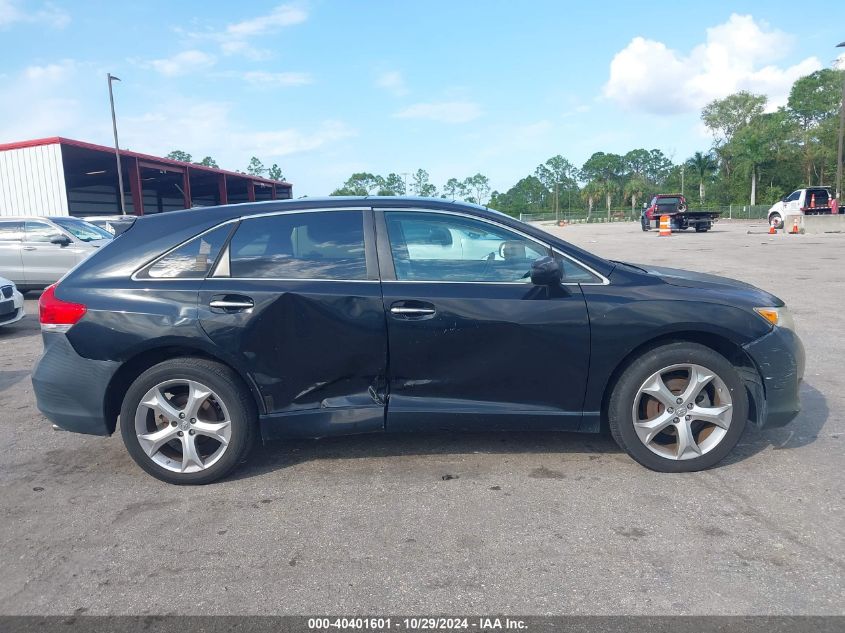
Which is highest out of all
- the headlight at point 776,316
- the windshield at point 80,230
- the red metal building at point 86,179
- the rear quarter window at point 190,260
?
the red metal building at point 86,179

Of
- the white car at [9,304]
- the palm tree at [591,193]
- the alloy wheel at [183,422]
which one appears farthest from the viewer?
the palm tree at [591,193]

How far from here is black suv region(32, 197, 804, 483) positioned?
3623mm

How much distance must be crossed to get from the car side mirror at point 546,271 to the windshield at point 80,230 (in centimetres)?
1076

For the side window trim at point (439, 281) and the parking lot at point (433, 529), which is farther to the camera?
the side window trim at point (439, 281)

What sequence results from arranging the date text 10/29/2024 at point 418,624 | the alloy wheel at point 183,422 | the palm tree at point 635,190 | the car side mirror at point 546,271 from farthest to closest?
the palm tree at point 635,190
the alloy wheel at point 183,422
the car side mirror at point 546,271
the date text 10/29/2024 at point 418,624

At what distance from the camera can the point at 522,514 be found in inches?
128

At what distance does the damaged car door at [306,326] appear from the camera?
3.63 m

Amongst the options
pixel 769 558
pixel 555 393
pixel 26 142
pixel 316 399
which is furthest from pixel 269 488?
pixel 26 142

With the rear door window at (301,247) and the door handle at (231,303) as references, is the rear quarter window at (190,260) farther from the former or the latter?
the door handle at (231,303)

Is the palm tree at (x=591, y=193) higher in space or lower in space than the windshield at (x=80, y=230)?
higher

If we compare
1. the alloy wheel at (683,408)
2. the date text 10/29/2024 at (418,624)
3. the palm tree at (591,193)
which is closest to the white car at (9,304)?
the date text 10/29/2024 at (418,624)

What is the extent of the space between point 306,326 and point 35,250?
1080cm

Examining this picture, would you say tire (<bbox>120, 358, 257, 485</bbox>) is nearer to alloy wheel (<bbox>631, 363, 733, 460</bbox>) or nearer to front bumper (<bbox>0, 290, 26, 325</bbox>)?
alloy wheel (<bbox>631, 363, 733, 460</bbox>)

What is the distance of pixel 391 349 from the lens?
364 cm
